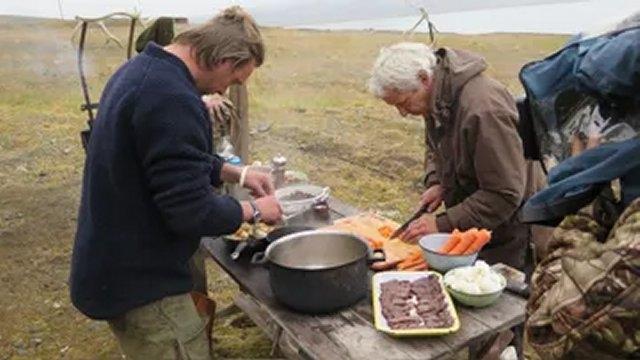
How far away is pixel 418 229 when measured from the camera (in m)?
2.43

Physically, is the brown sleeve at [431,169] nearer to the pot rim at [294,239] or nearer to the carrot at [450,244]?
the carrot at [450,244]

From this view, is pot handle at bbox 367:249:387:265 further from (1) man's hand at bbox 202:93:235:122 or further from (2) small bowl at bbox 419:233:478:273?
(1) man's hand at bbox 202:93:235:122

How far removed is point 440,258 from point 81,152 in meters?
5.86

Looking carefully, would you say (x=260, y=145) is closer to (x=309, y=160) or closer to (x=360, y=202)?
(x=309, y=160)

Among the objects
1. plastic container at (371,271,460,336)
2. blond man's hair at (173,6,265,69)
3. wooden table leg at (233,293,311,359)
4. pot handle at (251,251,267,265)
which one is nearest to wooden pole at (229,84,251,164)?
wooden table leg at (233,293,311,359)

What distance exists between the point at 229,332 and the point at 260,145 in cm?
348

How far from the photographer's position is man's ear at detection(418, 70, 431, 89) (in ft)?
8.01

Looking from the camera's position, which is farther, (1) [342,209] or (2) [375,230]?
(1) [342,209]

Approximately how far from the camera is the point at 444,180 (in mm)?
2715

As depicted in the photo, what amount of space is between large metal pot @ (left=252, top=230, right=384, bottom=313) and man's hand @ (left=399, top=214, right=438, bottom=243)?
34cm

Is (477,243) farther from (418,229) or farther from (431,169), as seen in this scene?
(431,169)

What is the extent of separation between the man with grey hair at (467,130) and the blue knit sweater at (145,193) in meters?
0.95

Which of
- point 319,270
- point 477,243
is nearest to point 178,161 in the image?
point 319,270

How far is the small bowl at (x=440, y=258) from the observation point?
2.09m
